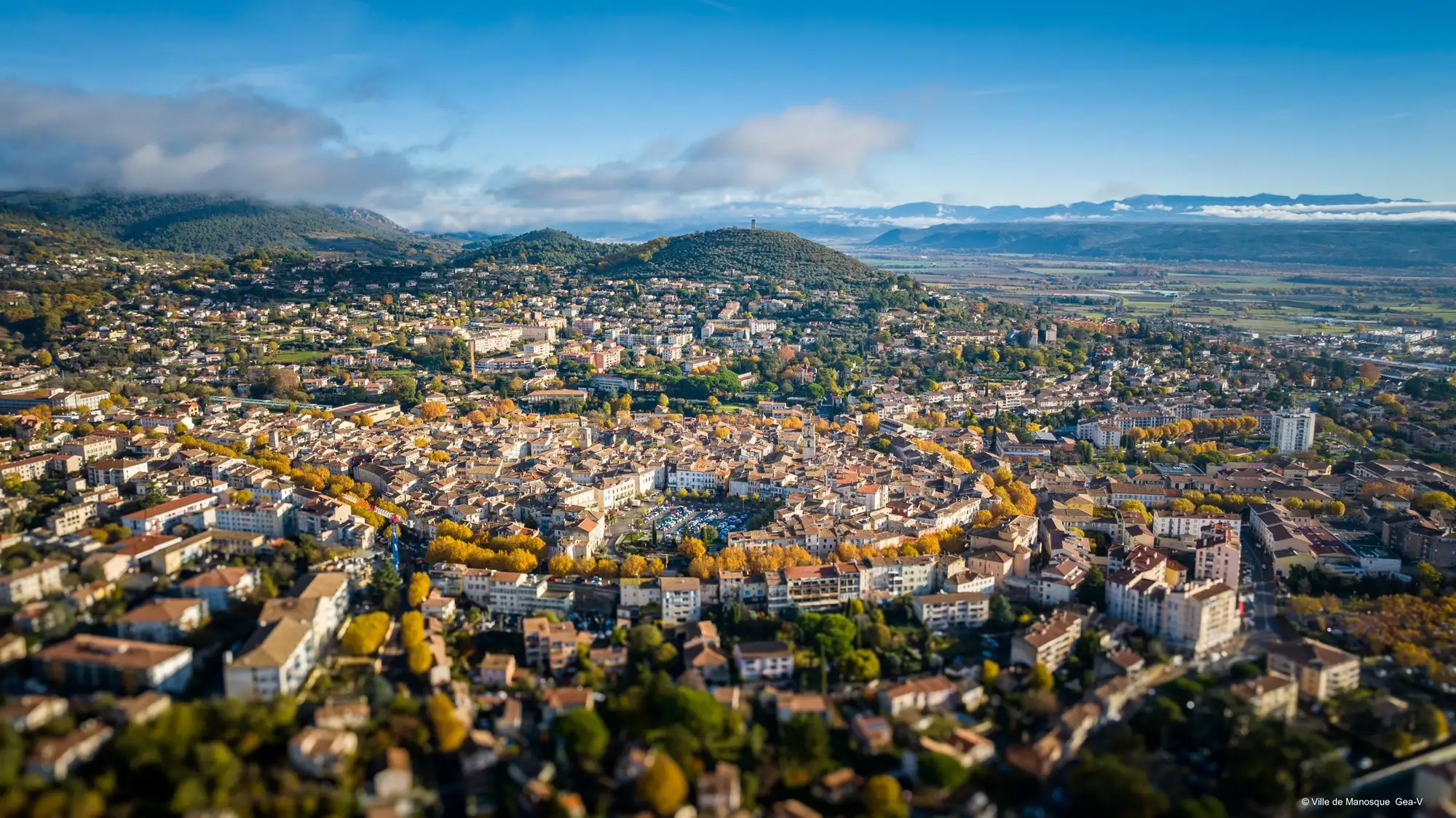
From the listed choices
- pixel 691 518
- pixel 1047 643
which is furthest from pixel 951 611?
pixel 691 518

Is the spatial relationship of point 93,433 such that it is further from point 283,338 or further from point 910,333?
point 910,333

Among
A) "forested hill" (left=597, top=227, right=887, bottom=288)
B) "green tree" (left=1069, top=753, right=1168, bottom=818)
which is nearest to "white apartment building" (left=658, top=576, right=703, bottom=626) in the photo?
"green tree" (left=1069, top=753, right=1168, bottom=818)

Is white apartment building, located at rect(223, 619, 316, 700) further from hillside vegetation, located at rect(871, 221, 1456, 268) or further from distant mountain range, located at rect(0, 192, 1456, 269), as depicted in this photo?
hillside vegetation, located at rect(871, 221, 1456, 268)

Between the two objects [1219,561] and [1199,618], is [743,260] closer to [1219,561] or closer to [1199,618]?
[1219,561]

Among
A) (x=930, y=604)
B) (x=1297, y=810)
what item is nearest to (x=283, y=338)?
(x=930, y=604)

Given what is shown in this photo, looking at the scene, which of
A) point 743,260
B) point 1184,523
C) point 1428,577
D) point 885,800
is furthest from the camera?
point 743,260

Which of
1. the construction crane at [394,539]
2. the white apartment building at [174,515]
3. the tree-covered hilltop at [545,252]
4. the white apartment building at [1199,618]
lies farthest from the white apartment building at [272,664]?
the tree-covered hilltop at [545,252]
